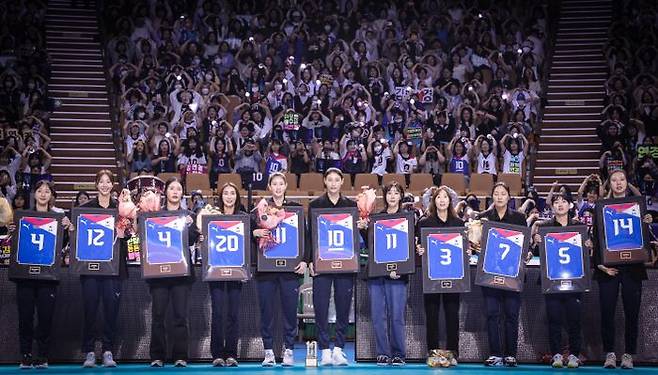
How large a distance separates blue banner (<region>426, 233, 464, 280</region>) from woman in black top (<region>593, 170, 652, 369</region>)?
1.52 metres

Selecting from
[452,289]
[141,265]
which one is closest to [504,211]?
[452,289]

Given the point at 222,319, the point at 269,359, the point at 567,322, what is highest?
the point at 222,319

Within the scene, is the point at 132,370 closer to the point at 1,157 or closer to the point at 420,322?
the point at 420,322

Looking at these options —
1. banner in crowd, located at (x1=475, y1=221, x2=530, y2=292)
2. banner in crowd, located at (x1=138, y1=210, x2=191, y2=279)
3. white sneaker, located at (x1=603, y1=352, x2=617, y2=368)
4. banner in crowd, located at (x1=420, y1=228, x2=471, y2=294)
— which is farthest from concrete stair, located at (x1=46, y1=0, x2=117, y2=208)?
white sneaker, located at (x1=603, y1=352, x2=617, y2=368)

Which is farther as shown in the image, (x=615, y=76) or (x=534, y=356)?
(x=615, y=76)

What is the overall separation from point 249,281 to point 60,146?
10.7 m

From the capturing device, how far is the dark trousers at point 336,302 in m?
10.8

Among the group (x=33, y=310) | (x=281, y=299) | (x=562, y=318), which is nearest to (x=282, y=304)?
(x=281, y=299)

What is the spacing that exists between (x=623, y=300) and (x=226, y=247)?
4.31 m

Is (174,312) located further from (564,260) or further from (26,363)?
(564,260)

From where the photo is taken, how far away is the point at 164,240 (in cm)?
1083

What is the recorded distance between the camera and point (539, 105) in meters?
21.6

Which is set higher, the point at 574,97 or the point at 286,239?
the point at 574,97

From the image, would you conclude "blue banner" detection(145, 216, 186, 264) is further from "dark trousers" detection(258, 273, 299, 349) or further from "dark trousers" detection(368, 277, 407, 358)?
"dark trousers" detection(368, 277, 407, 358)
